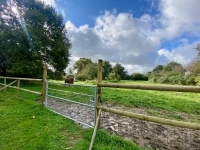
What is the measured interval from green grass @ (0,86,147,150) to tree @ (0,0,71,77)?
746 centimetres

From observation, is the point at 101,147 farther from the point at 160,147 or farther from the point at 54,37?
the point at 54,37

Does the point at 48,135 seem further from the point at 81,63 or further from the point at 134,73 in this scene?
the point at 134,73

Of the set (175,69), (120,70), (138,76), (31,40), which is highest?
(31,40)

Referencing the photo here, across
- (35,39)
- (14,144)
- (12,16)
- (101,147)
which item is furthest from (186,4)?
(12,16)

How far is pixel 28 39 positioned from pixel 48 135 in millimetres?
9768

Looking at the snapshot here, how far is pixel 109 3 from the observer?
23.0 feet

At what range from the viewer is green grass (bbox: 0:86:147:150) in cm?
213

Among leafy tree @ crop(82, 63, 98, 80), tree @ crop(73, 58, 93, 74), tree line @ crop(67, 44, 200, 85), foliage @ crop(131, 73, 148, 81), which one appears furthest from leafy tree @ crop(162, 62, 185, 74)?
tree @ crop(73, 58, 93, 74)

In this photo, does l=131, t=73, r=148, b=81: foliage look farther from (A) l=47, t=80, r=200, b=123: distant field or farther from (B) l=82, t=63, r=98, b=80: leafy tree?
(A) l=47, t=80, r=200, b=123: distant field

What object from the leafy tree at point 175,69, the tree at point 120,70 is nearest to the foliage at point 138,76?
the tree at point 120,70

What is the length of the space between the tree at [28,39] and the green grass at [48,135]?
7464 millimetres

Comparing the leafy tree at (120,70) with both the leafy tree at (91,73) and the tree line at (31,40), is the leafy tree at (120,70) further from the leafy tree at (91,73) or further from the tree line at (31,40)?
the tree line at (31,40)

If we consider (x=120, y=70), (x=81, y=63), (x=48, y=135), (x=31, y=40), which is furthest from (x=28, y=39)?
(x=120, y=70)

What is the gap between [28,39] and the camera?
9.81 meters
